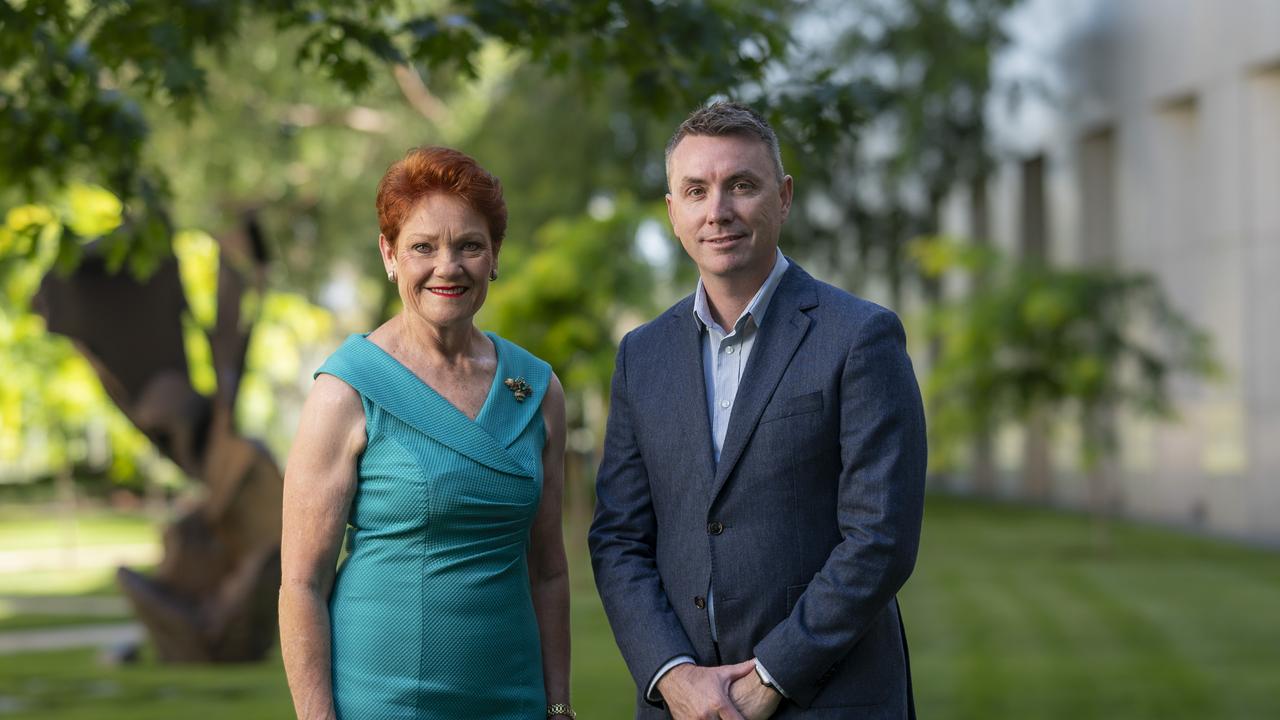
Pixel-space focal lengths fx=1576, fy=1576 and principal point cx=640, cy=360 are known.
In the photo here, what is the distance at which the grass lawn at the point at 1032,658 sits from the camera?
10219 mm

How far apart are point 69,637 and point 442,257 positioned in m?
14.2

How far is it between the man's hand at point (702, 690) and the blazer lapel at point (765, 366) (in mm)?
335

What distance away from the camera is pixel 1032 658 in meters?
12.0

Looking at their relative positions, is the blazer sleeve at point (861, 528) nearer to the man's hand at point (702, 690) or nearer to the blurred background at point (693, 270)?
the man's hand at point (702, 690)

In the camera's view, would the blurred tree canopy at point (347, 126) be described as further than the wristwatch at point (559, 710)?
Yes

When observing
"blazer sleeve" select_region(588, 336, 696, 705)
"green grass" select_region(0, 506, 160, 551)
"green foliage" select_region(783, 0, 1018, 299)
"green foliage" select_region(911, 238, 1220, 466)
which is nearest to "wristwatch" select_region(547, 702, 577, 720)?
"blazer sleeve" select_region(588, 336, 696, 705)

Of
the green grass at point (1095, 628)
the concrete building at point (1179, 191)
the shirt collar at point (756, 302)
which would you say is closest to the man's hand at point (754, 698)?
the shirt collar at point (756, 302)

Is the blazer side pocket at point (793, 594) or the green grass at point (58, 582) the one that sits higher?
the blazer side pocket at point (793, 594)

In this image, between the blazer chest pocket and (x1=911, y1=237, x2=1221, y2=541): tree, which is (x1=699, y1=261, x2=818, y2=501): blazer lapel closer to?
the blazer chest pocket

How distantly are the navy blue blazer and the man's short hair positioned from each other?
29cm

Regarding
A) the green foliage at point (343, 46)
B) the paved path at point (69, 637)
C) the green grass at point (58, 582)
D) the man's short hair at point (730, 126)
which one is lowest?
the green grass at point (58, 582)

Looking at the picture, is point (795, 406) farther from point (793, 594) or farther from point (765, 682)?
point (765, 682)

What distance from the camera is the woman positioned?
2953 mm

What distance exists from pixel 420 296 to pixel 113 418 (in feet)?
95.2
